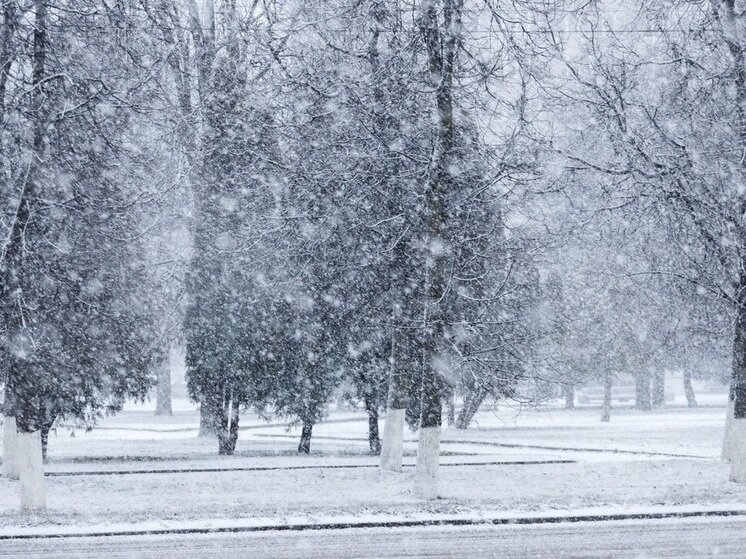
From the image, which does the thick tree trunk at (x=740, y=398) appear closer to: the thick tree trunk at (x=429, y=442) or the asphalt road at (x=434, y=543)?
the asphalt road at (x=434, y=543)

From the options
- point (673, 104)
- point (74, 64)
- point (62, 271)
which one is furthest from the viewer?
point (673, 104)

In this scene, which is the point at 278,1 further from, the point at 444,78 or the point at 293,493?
the point at 293,493

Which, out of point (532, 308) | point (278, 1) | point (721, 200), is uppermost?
point (278, 1)

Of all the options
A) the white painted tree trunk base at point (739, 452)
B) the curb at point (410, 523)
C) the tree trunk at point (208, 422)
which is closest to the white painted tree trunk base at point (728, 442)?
the white painted tree trunk base at point (739, 452)

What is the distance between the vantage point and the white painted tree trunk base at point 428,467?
13.2m

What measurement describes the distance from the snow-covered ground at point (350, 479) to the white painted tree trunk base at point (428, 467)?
0.92 ft

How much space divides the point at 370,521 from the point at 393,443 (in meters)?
6.21

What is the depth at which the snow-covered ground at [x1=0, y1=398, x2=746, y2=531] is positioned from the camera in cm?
1195

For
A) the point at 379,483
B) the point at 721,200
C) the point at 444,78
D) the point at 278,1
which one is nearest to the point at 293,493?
the point at 379,483

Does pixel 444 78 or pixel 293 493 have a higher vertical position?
pixel 444 78

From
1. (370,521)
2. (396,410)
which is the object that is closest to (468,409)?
(396,410)

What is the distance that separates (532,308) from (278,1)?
10.7 meters

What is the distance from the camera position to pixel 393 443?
17109 mm

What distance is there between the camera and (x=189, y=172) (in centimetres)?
2103
